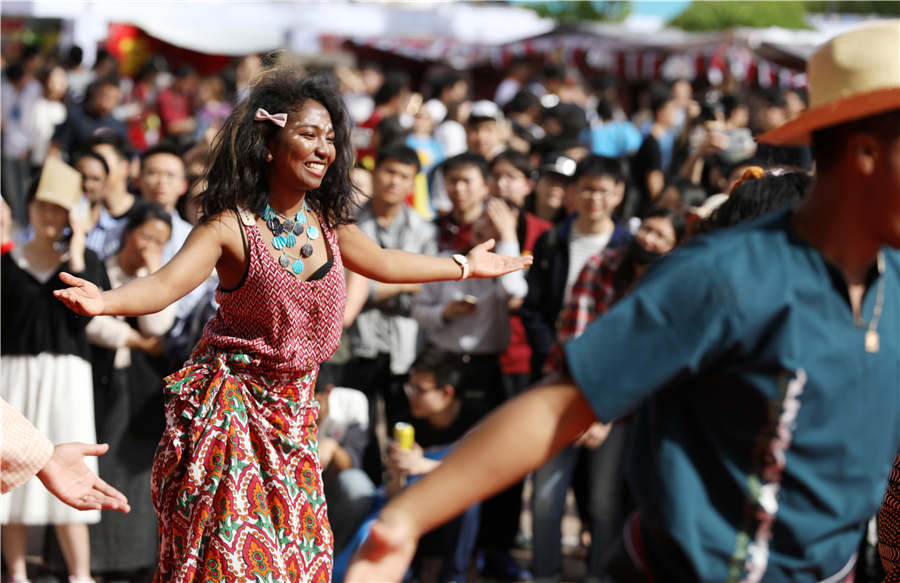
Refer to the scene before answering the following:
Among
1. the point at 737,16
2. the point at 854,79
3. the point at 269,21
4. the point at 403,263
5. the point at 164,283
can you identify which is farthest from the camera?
the point at 737,16

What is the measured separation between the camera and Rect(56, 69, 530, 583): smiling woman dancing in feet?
12.4

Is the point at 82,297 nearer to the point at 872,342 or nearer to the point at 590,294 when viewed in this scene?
the point at 872,342

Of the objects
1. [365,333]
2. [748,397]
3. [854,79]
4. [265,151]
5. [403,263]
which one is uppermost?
[854,79]

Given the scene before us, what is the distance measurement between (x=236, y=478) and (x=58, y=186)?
7.86 feet

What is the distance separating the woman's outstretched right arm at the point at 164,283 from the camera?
3260 millimetres

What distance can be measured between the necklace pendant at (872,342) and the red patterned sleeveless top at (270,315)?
2093 mm

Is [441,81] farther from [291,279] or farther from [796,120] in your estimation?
[796,120]

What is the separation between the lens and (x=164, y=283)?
141 inches

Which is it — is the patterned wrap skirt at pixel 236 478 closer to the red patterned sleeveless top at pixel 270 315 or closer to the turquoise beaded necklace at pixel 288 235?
the red patterned sleeveless top at pixel 270 315

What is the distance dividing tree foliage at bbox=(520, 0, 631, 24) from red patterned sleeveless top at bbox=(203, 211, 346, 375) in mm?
68542

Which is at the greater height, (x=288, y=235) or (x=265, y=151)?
(x=265, y=151)

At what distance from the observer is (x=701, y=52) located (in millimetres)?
20859

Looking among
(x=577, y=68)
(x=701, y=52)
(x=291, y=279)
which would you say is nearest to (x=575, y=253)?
(x=291, y=279)

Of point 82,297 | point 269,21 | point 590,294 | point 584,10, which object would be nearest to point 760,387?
point 82,297
